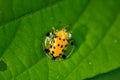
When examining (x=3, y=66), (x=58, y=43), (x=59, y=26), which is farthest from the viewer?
(x=58, y=43)

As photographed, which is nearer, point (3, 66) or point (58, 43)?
point (3, 66)

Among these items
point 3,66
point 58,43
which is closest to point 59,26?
point 58,43

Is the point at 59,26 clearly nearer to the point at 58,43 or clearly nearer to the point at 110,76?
the point at 58,43

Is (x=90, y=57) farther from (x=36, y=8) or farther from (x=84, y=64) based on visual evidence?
(x=36, y=8)

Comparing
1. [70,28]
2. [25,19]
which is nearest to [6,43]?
[25,19]

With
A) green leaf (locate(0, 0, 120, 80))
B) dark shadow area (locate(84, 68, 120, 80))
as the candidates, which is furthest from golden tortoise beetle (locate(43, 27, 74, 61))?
dark shadow area (locate(84, 68, 120, 80))

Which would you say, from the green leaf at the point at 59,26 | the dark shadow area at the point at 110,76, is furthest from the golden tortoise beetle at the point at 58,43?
the dark shadow area at the point at 110,76

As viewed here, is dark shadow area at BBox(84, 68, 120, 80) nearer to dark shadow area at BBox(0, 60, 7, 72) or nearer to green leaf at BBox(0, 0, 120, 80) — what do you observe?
green leaf at BBox(0, 0, 120, 80)
